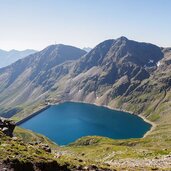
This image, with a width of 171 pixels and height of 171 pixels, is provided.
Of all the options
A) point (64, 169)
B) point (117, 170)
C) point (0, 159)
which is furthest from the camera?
point (117, 170)

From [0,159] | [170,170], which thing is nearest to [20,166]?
[0,159]

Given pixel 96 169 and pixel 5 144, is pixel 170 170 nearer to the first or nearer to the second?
pixel 96 169

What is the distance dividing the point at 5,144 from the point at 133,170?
1534cm

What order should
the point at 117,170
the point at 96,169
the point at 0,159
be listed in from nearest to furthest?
the point at 0,159
the point at 96,169
the point at 117,170

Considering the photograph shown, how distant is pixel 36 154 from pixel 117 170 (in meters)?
10.2

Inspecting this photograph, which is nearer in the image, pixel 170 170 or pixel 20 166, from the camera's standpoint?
pixel 20 166

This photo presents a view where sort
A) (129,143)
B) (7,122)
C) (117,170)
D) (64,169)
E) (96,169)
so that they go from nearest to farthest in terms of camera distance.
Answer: (64,169)
(96,169)
(117,170)
(7,122)
(129,143)

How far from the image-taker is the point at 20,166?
90.3 feet

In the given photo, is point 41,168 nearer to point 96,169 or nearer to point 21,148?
point 21,148

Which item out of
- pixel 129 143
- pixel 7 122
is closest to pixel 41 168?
pixel 7 122

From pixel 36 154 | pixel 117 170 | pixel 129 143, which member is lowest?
pixel 129 143

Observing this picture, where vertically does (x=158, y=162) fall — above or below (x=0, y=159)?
below

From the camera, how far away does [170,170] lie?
38.8 meters

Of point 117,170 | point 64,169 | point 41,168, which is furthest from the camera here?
point 117,170
